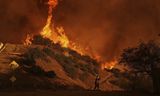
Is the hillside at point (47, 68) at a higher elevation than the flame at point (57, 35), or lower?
lower

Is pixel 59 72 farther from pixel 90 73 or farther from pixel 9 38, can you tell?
pixel 9 38

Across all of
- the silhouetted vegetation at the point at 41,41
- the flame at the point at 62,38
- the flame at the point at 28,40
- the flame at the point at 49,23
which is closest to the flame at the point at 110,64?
the flame at the point at 62,38

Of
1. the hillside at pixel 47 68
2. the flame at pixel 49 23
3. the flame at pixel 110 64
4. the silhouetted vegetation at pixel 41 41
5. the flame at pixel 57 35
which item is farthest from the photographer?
the flame at pixel 49 23

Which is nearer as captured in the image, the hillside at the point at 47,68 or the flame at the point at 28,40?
the hillside at the point at 47,68

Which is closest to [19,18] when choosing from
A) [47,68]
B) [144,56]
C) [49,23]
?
[49,23]

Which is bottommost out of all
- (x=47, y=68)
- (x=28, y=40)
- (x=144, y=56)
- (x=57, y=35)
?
(x=144, y=56)

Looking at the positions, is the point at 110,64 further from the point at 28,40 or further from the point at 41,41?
the point at 28,40

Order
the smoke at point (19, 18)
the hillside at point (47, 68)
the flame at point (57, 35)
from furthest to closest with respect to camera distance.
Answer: the smoke at point (19, 18)
the flame at point (57, 35)
the hillside at point (47, 68)

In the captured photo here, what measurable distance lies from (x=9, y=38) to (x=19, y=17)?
453 inches

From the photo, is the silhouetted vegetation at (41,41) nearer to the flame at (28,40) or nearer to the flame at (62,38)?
the flame at (28,40)

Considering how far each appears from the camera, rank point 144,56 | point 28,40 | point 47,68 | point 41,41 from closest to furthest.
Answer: point 144,56, point 47,68, point 41,41, point 28,40

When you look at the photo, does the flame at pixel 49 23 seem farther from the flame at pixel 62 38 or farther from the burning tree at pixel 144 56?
the burning tree at pixel 144 56

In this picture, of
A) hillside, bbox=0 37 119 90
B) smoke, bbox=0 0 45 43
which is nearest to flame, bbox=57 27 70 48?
hillside, bbox=0 37 119 90

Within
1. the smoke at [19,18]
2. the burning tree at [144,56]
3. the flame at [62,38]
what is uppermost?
the smoke at [19,18]
